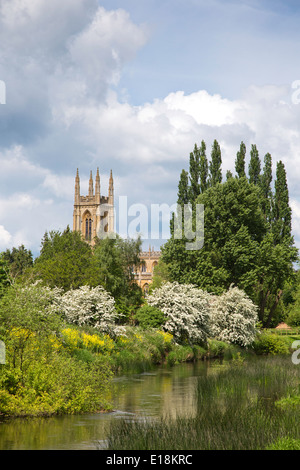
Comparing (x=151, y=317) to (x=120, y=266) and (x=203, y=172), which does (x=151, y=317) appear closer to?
(x=203, y=172)

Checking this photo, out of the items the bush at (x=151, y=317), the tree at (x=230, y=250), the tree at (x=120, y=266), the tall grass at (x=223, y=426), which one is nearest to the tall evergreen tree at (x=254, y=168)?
the tree at (x=230, y=250)

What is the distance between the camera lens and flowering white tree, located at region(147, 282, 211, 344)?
36.2 meters

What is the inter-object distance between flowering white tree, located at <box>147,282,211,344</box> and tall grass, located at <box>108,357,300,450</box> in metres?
18.4

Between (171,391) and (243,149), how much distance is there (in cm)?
4275

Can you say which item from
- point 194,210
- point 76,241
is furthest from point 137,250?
point 194,210

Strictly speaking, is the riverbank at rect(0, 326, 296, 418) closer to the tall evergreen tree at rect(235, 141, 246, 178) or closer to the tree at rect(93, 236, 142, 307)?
the tree at rect(93, 236, 142, 307)

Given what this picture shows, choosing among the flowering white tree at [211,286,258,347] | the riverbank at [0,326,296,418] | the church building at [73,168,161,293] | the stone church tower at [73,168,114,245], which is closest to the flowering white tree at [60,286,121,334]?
the riverbank at [0,326,296,418]

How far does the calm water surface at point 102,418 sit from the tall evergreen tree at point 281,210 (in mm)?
34234

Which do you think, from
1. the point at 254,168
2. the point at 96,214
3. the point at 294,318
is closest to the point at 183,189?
the point at 254,168

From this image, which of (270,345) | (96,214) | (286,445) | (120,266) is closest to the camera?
(286,445)

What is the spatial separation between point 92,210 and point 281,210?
85.3m

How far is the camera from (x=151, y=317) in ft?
119

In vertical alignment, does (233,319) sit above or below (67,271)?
below
